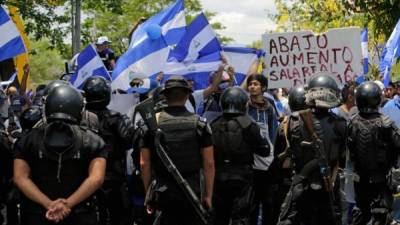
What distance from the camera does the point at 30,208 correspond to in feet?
16.7

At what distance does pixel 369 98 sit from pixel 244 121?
51.4 inches

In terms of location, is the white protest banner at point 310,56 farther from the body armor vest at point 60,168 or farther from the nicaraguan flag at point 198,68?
the body armor vest at point 60,168

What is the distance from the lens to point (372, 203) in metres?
7.66

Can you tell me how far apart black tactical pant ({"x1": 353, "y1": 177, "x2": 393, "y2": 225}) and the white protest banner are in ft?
5.98

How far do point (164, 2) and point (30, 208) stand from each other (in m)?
34.7

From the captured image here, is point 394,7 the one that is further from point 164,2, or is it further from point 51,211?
point 164,2

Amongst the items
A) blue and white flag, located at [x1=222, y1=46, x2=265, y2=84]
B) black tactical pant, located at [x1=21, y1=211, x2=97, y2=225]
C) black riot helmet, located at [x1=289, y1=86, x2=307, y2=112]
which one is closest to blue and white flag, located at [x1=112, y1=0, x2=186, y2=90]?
blue and white flag, located at [x1=222, y1=46, x2=265, y2=84]

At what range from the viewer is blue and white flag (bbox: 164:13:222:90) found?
9.38 m

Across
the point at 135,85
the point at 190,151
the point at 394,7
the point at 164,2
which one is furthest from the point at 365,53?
the point at 164,2

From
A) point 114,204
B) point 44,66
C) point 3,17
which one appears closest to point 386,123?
point 114,204

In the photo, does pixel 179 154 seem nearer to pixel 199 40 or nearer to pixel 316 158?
pixel 316 158

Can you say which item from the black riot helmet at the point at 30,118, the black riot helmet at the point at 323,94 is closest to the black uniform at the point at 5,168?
the black riot helmet at the point at 30,118

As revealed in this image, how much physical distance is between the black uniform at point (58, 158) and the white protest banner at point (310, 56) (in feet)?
15.0

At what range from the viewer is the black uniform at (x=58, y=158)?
4945 mm
